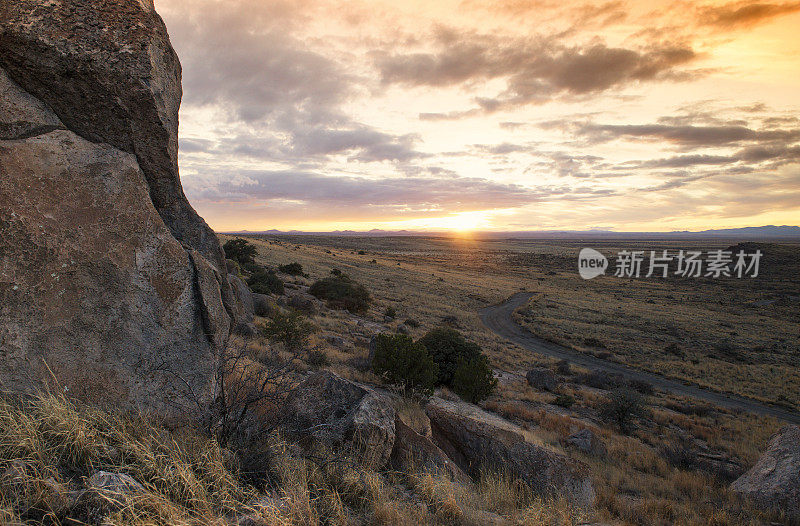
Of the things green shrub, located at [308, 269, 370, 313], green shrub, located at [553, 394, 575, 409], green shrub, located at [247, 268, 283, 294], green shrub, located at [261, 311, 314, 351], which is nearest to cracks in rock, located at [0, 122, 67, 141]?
green shrub, located at [261, 311, 314, 351]

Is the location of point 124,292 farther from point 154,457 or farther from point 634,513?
point 634,513

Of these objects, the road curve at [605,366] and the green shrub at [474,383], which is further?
the road curve at [605,366]

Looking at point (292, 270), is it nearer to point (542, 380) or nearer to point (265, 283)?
point (265, 283)

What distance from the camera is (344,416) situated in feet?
19.7

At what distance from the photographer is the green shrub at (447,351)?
57.3 ft

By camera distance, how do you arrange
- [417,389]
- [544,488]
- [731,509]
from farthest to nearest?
[417,389] < [731,509] < [544,488]

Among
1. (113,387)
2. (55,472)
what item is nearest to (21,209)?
(113,387)

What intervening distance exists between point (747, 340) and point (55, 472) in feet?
178

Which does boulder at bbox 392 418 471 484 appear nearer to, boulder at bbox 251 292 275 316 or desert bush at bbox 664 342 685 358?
boulder at bbox 251 292 275 316

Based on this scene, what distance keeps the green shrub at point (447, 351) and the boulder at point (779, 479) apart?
387 inches

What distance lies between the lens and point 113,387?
4.54 meters

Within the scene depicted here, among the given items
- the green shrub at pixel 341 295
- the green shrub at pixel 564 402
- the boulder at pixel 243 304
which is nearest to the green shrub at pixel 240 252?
the green shrub at pixel 341 295

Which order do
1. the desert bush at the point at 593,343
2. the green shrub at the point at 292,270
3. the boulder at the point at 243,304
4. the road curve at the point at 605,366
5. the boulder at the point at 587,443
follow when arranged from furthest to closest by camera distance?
the green shrub at the point at 292,270, the desert bush at the point at 593,343, the road curve at the point at 605,366, the boulder at the point at 243,304, the boulder at the point at 587,443

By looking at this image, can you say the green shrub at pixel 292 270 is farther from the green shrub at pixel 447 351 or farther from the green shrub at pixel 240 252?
the green shrub at pixel 447 351
